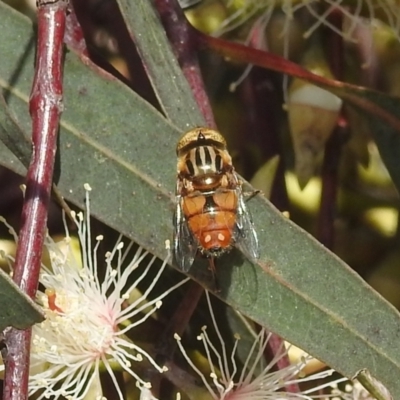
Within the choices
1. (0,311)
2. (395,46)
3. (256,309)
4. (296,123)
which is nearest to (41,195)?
(0,311)

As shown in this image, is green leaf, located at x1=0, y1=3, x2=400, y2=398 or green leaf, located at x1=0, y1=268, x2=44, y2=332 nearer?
green leaf, located at x1=0, y1=268, x2=44, y2=332

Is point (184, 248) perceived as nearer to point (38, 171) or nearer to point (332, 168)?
point (38, 171)

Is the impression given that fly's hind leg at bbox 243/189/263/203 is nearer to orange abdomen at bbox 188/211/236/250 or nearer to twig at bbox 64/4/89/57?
orange abdomen at bbox 188/211/236/250

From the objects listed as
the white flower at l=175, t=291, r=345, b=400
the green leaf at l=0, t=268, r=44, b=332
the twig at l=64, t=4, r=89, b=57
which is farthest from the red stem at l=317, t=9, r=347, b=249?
the green leaf at l=0, t=268, r=44, b=332

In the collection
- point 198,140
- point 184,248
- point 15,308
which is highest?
point 198,140

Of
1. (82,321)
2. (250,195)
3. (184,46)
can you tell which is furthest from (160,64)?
(82,321)
